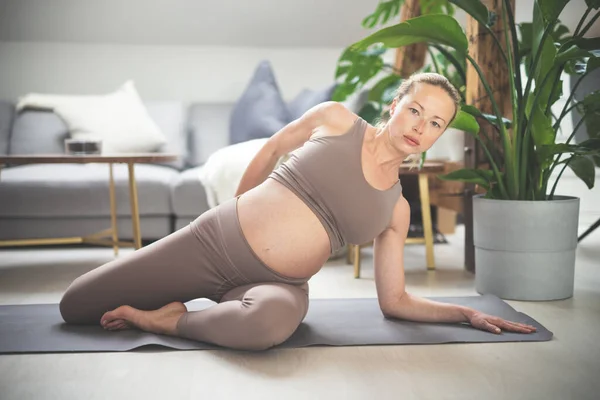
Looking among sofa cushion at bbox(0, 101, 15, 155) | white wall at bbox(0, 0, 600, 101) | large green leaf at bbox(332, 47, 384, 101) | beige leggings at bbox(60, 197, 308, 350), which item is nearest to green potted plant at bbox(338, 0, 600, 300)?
large green leaf at bbox(332, 47, 384, 101)

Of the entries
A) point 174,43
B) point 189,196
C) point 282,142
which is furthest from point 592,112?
point 174,43

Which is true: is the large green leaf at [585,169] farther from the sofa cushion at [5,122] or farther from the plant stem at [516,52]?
the sofa cushion at [5,122]

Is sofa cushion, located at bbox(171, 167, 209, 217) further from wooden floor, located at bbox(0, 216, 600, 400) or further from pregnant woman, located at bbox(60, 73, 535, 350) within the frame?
wooden floor, located at bbox(0, 216, 600, 400)

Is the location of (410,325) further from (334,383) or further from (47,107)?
(47,107)

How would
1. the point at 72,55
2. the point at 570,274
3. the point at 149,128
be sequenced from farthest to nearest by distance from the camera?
the point at 72,55 → the point at 149,128 → the point at 570,274

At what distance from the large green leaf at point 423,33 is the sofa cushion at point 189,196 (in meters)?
1.36

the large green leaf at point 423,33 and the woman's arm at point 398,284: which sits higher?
the large green leaf at point 423,33

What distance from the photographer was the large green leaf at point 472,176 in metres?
2.25

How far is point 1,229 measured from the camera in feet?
10.6

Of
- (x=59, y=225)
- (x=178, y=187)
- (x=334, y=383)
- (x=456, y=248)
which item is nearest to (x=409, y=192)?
(x=456, y=248)

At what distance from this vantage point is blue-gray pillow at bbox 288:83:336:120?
144 inches

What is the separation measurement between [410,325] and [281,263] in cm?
42

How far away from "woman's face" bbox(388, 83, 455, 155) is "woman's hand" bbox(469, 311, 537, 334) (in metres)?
0.50

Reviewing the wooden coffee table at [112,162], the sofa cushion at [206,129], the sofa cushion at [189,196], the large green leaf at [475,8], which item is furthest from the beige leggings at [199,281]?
the sofa cushion at [206,129]
